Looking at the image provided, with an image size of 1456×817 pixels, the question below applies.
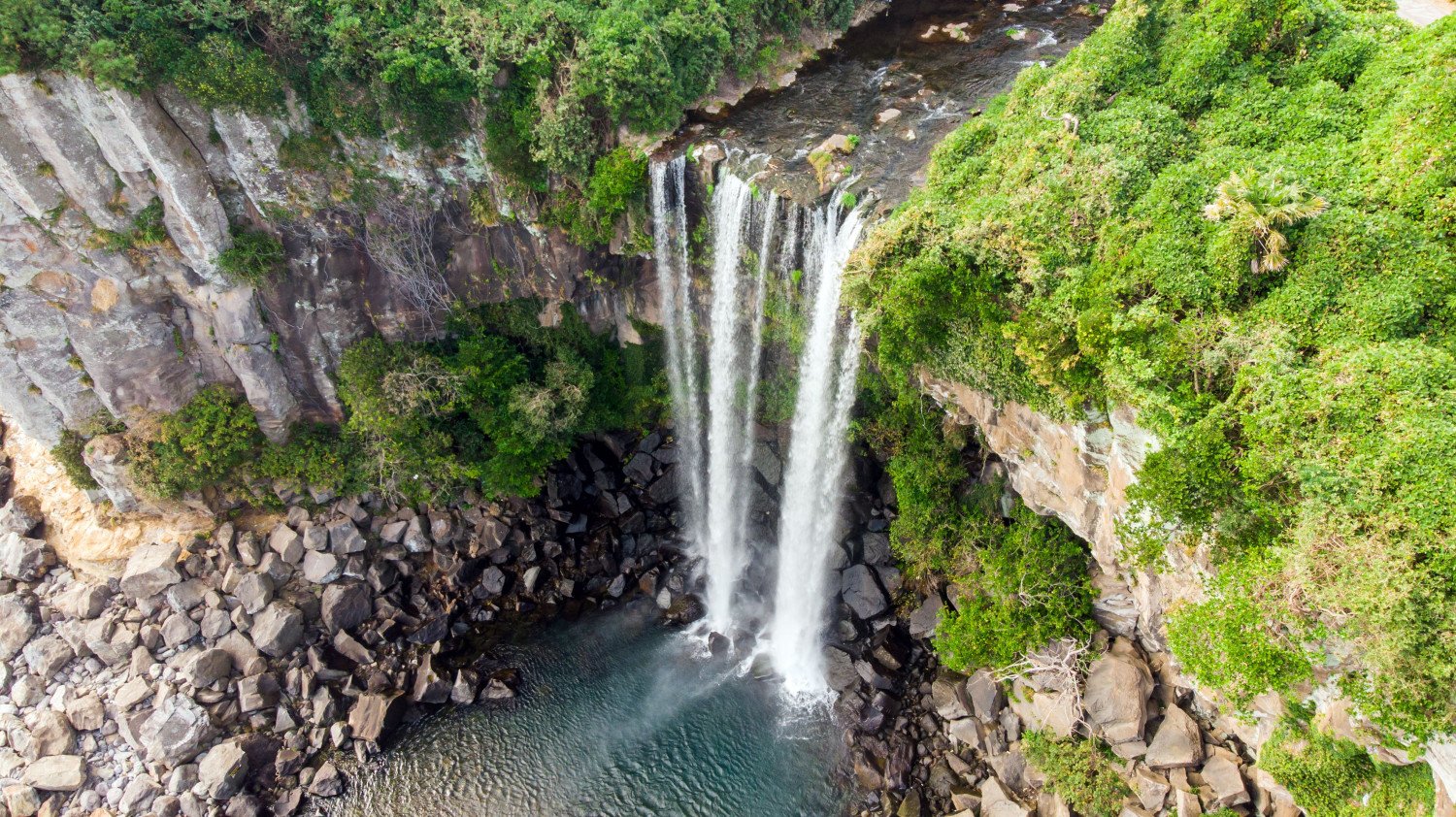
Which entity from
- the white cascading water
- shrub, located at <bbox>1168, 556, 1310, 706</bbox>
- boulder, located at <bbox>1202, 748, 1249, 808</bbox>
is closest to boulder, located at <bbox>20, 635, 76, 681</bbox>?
the white cascading water

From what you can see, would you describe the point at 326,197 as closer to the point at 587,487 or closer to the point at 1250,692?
the point at 587,487

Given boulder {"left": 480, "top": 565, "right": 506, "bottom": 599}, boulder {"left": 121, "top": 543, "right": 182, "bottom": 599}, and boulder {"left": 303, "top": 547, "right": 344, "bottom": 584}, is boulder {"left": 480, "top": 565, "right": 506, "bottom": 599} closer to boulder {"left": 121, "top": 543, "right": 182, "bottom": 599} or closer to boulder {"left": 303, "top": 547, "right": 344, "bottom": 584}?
boulder {"left": 303, "top": 547, "right": 344, "bottom": 584}

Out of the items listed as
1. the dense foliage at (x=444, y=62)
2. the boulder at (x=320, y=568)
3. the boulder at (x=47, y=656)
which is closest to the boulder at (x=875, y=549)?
the dense foliage at (x=444, y=62)

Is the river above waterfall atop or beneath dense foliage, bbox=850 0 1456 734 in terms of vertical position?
beneath

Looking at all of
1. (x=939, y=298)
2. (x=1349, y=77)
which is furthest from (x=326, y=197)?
(x=1349, y=77)

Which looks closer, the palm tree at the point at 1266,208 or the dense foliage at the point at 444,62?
the palm tree at the point at 1266,208

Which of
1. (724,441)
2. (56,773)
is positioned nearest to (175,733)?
(56,773)

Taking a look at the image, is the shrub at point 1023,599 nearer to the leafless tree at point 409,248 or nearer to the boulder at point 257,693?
the leafless tree at point 409,248
